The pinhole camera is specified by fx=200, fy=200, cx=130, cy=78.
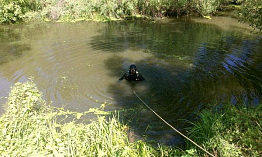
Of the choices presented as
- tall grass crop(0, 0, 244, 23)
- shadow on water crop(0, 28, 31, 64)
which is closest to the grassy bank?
shadow on water crop(0, 28, 31, 64)

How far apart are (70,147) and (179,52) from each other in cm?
845

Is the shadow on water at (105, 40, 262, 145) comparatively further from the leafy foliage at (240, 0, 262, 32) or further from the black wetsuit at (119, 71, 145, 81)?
the leafy foliage at (240, 0, 262, 32)

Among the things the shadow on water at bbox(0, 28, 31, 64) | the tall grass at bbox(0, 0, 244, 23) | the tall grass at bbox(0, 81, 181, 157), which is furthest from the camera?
the tall grass at bbox(0, 0, 244, 23)

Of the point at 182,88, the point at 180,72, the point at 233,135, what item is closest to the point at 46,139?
the point at 233,135

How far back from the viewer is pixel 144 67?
9047mm

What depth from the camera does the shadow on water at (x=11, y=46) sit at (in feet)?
33.4

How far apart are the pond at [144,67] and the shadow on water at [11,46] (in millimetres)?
52

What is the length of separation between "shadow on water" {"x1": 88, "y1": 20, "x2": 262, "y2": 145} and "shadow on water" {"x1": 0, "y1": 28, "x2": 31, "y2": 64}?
4078mm

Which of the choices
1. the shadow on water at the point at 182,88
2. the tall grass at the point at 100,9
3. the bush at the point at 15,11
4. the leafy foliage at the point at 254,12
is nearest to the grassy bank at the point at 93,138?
the shadow on water at the point at 182,88

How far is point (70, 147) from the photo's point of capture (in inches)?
133

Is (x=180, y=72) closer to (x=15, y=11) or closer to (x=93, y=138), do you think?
(x=93, y=138)

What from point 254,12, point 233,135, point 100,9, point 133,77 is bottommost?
point 233,135

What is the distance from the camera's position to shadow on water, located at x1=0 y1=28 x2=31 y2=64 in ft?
33.4

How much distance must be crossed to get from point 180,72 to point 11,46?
9.80 meters
